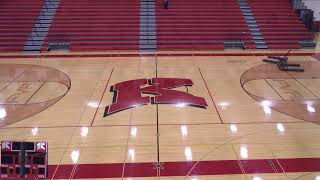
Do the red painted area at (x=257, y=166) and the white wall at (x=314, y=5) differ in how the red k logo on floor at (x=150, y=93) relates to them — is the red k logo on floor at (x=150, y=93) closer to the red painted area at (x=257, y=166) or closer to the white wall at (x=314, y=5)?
the red painted area at (x=257, y=166)

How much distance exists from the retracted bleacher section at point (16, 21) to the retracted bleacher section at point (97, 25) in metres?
1.09

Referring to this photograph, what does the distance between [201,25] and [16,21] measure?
28.8ft

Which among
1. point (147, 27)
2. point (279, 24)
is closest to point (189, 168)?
point (147, 27)

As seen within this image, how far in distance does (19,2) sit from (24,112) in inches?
411

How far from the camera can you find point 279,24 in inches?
642

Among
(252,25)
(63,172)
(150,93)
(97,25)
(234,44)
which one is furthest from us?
(252,25)

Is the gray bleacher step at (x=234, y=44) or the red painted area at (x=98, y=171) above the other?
the gray bleacher step at (x=234, y=44)

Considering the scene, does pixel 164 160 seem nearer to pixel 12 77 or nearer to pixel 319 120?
pixel 319 120

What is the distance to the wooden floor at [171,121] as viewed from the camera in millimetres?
6355

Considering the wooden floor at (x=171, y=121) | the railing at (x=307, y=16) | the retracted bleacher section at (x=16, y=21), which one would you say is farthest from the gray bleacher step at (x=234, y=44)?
the retracted bleacher section at (x=16, y=21)

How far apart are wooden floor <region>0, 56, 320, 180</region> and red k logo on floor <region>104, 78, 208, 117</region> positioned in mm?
98

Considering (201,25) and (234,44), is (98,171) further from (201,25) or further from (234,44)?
(201,25)

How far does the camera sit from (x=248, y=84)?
35.3 ft

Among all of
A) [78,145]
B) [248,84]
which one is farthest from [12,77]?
[248,84]
